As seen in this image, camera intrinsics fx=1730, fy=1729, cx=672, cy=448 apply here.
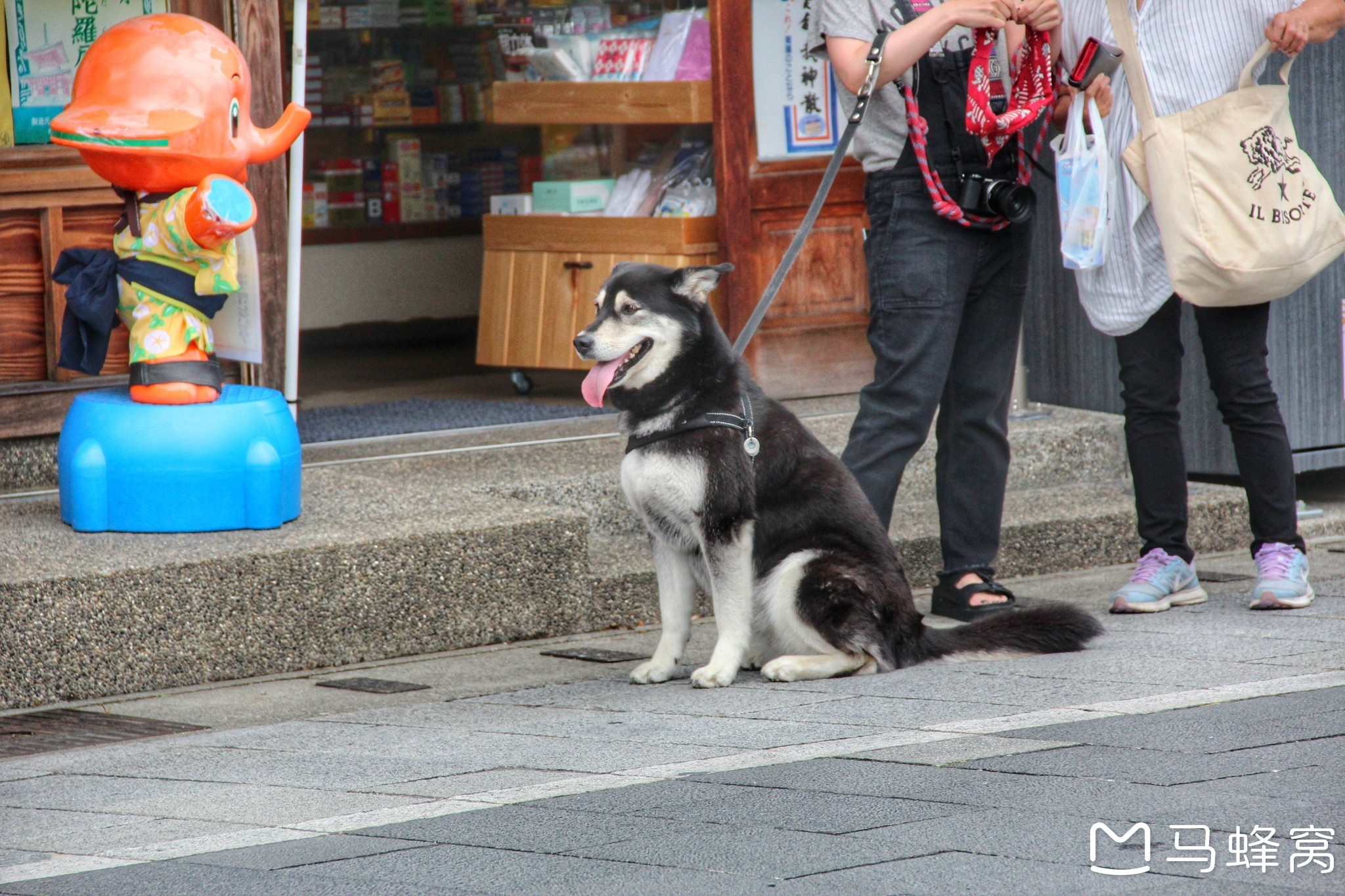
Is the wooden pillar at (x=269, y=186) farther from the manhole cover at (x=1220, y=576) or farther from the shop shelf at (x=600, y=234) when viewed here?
the manhole cover at (x=1220, y=576)

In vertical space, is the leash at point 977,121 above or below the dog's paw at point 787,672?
above

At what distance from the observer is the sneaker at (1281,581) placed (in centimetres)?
511

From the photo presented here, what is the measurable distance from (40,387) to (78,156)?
0.81m

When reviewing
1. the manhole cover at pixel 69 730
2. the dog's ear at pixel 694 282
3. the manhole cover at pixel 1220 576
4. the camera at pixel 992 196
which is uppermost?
the camera at pixel 992 196

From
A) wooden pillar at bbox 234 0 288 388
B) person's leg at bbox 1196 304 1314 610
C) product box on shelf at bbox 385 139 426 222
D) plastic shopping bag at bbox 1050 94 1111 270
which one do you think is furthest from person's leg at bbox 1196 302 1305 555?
product box on shelf at bbox 385 139 426 222

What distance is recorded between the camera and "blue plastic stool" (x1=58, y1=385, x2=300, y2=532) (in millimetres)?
4965

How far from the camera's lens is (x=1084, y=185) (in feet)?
16.2

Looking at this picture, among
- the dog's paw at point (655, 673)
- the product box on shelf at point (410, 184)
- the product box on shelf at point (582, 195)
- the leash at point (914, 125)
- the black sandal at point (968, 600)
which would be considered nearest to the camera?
the dog's paw at point (655, 673)

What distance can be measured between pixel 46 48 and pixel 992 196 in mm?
3369

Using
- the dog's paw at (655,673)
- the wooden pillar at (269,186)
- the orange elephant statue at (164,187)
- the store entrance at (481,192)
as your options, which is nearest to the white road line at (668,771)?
the dog's paw at (655,673)

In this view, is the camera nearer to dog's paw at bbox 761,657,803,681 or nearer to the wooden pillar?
dog's paw at bbox 761,657,803,681

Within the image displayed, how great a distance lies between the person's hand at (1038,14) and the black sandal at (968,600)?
167 cm

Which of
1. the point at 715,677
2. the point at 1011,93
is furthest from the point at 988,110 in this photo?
the point at 715,677

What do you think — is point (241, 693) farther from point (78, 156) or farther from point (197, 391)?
point (78, 156)
